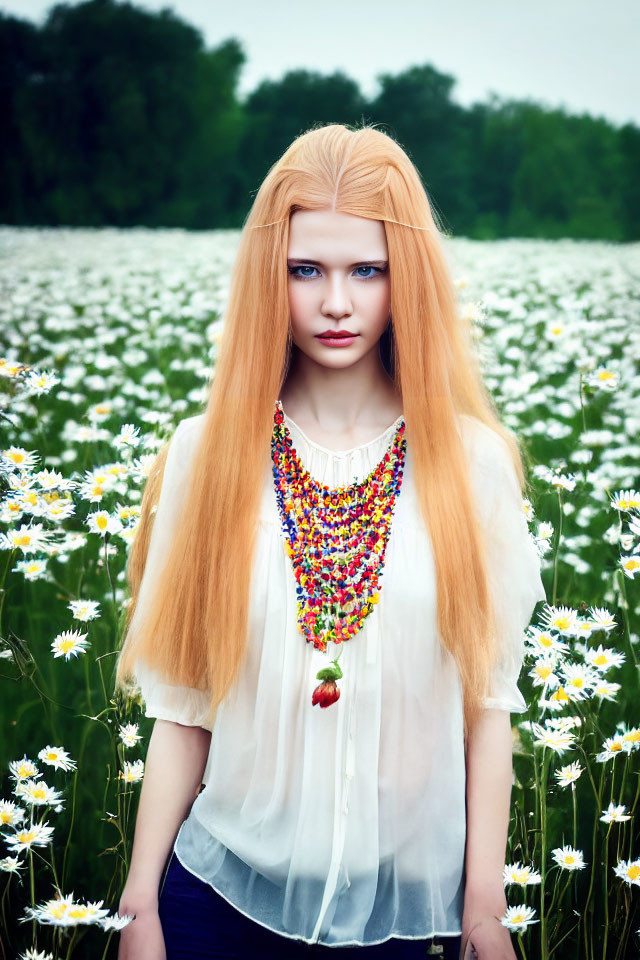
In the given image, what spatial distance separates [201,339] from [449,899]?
3.92m

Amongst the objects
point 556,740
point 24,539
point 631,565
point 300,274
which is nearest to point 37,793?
point 24,539

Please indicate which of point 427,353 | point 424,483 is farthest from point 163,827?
point 427,353

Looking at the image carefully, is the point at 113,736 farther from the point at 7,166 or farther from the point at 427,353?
the point at 7,166

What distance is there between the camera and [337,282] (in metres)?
1.62

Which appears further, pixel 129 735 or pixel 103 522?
pixel 103 522

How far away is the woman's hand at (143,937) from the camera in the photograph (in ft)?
5.47

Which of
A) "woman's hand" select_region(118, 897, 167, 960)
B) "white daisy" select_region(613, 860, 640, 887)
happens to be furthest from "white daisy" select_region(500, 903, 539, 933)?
"woman's hand" select_region(118, 897, 167, 960)

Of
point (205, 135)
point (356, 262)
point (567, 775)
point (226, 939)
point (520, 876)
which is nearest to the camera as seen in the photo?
point (356, 262)

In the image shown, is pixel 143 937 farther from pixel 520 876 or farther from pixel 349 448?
pixel 349 448

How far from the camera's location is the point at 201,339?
5234mm

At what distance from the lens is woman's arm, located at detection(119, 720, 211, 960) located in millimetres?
1684

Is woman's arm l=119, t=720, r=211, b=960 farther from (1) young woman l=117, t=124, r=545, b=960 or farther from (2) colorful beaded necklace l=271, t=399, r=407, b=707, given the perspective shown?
(2) colorful beaded necklace l=271, t=399, r=407, b=707

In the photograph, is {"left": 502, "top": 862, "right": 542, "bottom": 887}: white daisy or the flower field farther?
the flower field

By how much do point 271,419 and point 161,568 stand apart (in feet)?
1.14
